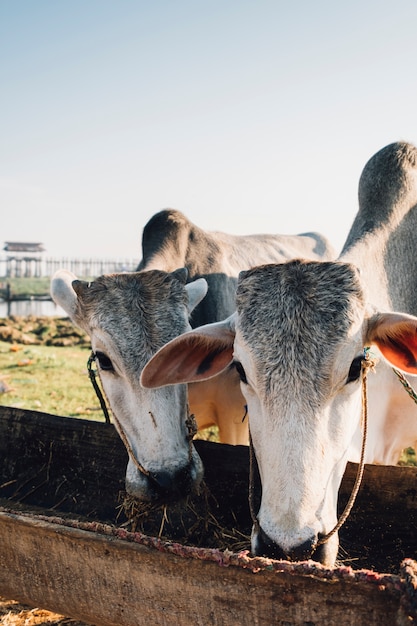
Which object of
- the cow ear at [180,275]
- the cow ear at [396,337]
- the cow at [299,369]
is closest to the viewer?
the cow at [299,369]

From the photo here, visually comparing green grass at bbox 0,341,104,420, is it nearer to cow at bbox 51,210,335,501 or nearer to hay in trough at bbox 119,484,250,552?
cow at bbox 51,210,335,501

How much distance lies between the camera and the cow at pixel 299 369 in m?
2.42

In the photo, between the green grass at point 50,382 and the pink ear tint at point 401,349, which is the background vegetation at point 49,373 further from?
the pink ear tint at point 401,349

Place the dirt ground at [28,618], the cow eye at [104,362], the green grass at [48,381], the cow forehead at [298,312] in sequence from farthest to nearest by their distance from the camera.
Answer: the green grass at [48,381], the cow eye at [104,362], the dirt ground at [28,618], the cow forehead at [298,312]

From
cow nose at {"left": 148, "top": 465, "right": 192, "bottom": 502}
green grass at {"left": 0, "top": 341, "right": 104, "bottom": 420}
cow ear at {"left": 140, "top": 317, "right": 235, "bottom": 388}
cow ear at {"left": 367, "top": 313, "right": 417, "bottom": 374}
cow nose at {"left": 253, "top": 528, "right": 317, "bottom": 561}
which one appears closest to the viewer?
cow nose at {"left": 253, "top": 528, "right": 317, "bottom": 561}

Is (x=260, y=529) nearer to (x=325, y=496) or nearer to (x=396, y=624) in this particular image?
(x=325, y=496)

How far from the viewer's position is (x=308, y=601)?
190 centimetres

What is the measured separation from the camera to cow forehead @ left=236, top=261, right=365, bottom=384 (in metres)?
2.60

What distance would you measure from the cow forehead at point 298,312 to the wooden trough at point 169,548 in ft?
2.67

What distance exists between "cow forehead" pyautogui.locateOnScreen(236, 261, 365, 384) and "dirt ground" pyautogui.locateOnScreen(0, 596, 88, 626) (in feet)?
7.16

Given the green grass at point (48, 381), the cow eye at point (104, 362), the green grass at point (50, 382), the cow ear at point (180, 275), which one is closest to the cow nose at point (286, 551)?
the cow eye at point (104, 362)

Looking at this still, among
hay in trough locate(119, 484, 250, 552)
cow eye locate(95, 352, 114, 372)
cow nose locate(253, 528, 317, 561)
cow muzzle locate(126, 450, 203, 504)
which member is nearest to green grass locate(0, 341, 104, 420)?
cow eye locate(95, 352, 114, 372)

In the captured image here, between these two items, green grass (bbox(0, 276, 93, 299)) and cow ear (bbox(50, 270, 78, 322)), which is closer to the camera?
cow ear (bbox(50, 270, 78, 322))

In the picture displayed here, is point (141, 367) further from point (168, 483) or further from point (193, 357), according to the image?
point (168, 483)
